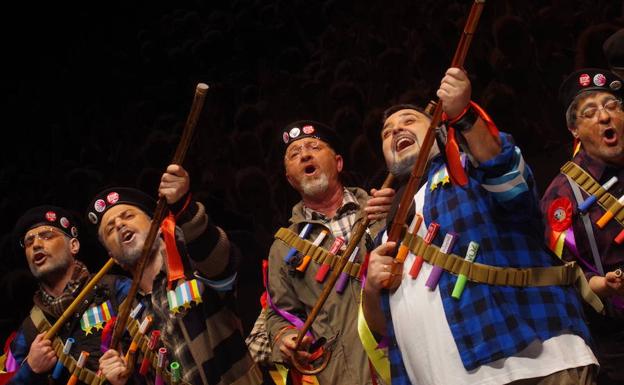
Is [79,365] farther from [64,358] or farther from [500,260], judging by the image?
[500,260]

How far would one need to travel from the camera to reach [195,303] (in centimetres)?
367

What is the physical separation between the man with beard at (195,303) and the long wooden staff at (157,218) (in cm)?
6

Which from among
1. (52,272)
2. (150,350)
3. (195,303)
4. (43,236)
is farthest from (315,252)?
(43,236)

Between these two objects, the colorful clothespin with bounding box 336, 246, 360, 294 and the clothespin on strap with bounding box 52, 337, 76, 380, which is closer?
the colorful clothespin with bounding box 336, 246, 360, 294

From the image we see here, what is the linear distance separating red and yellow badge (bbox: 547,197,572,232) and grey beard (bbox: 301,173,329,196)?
931mm

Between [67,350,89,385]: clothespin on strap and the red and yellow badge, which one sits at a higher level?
the red and yellow badge

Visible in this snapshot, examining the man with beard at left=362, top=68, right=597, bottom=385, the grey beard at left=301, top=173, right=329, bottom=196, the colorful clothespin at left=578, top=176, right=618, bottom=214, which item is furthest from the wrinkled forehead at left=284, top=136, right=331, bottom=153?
the man with beard at left=362, top=68, right=597, bottom=385

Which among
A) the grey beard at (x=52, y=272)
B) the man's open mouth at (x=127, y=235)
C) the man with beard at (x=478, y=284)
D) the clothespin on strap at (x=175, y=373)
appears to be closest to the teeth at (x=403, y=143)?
the man with beard at (x=478, y=284)

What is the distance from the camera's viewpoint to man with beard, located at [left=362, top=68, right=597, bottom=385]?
2475mm

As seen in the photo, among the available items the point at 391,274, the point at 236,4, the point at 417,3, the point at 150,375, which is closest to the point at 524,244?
the point at 391,274

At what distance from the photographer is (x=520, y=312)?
8.38 ft

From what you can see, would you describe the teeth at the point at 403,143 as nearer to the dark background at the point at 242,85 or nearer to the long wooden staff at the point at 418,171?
the long wooden staff at the point at 418,171

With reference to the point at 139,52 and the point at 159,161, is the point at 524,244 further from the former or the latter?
the point at 139,52

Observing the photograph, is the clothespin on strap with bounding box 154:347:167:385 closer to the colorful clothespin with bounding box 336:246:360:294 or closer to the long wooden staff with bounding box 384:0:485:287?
the colorful clothespin with bounding box 336:246:360:294
